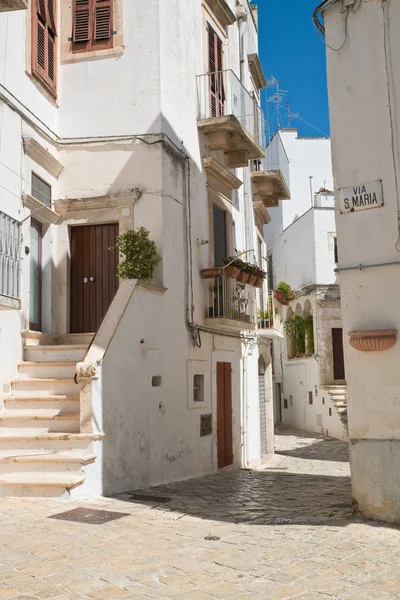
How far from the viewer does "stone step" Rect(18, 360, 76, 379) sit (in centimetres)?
1044

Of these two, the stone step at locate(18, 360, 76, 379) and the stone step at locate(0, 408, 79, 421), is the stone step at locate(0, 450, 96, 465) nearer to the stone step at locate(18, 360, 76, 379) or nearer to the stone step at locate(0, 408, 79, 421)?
the stone step at locate(0, 408, 79, 421)

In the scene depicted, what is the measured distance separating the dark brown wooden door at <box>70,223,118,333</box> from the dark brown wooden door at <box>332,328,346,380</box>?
54.5 ft

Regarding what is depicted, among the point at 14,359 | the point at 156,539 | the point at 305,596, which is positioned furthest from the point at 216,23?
the point at 305,596

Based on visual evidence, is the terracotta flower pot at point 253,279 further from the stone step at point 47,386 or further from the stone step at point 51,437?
the stone step at point 51,437

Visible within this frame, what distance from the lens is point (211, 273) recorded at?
13.6 meters

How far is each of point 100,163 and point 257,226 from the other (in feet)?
26.4

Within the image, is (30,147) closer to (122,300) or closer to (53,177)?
(53,177)

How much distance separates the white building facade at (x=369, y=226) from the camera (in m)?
7.13

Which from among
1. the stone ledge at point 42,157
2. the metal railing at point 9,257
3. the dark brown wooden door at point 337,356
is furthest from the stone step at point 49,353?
the dark brown wooden door at point 337,356

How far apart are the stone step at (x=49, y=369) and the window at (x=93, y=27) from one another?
20.9 feet

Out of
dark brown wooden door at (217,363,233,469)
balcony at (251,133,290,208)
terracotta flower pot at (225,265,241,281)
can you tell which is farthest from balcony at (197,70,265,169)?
dark brown wooden door at (217,363,233,469)

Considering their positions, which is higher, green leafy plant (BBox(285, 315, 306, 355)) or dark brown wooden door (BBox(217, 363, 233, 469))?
green leafy plant (BBox(285, 315, 306, 355))

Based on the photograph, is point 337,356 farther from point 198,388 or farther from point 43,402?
point 43,402

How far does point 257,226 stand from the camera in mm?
19688
